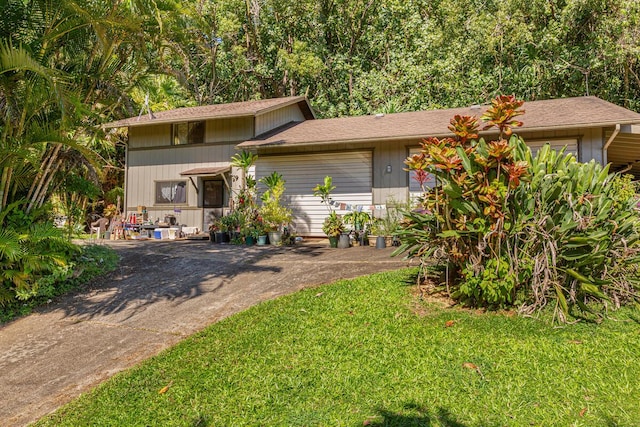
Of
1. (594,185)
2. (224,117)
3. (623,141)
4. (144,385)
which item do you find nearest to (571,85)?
(623,141)

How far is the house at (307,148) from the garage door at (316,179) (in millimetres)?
32

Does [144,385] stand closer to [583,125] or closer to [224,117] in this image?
[583,125]

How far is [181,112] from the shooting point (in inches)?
675

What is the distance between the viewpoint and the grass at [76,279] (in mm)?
5887

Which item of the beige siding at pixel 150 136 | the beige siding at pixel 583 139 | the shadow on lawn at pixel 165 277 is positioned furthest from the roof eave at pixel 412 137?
the beige siding at pixel 150 136

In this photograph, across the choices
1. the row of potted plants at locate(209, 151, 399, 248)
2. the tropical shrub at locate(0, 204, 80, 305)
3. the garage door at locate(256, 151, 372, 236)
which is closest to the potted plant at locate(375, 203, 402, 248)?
the row of potted plants at locate(209, 151, 399, 248)

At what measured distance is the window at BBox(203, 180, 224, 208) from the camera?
51.5ft

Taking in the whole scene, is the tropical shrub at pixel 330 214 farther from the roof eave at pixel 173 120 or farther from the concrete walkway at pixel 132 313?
the roof eave at pixel 173 120

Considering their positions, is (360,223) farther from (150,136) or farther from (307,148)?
(150,136)

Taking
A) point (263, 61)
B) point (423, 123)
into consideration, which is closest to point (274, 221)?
point (423, 123)

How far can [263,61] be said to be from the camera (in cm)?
2527

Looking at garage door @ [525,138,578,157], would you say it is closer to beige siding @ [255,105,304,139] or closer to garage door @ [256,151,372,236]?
garage door @ [256,151,372,236]

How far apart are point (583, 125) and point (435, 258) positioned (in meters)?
7.45

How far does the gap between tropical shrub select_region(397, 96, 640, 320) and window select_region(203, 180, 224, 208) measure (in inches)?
469
